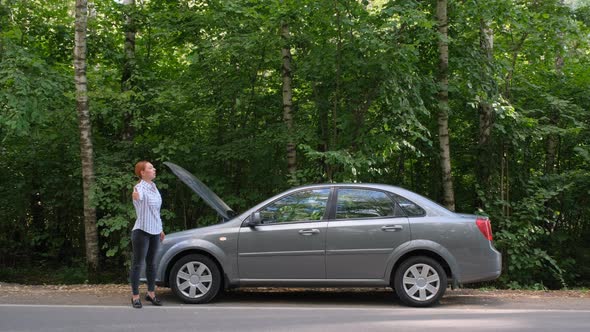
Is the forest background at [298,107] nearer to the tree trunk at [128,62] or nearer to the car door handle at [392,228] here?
the tree trunk at [128,62]

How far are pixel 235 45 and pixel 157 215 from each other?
406 cm

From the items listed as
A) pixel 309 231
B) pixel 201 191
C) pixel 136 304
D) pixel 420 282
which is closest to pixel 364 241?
pixel 309 231

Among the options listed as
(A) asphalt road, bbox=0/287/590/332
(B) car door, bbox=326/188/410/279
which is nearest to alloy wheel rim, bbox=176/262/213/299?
(A) asphalt road, bbox=0/287/590/332

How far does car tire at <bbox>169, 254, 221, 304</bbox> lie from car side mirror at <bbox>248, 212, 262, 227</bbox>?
2.47ft

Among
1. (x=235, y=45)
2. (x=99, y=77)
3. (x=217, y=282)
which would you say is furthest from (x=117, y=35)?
(x=217, y=282)

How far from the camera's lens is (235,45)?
10445mm

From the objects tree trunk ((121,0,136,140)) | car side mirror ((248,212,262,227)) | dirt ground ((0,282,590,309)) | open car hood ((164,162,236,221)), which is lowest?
dirt ground ((0,282,590,309))

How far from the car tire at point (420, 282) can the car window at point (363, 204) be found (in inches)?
28.3

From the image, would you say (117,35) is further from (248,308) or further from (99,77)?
(248,308)

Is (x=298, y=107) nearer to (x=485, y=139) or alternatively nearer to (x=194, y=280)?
(x=485, y=139)

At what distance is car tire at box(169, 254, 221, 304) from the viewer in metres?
7.85

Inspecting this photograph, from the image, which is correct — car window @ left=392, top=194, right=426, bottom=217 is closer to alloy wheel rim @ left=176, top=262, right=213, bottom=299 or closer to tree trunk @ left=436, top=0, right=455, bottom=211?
alloy wheel rim @ left=176, top=262, right=213, bottom=299

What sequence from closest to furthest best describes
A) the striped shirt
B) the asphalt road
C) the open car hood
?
1. the asphalt road
2. the striped shirt
3. the open car hood

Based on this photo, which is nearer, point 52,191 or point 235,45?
point 235,45
